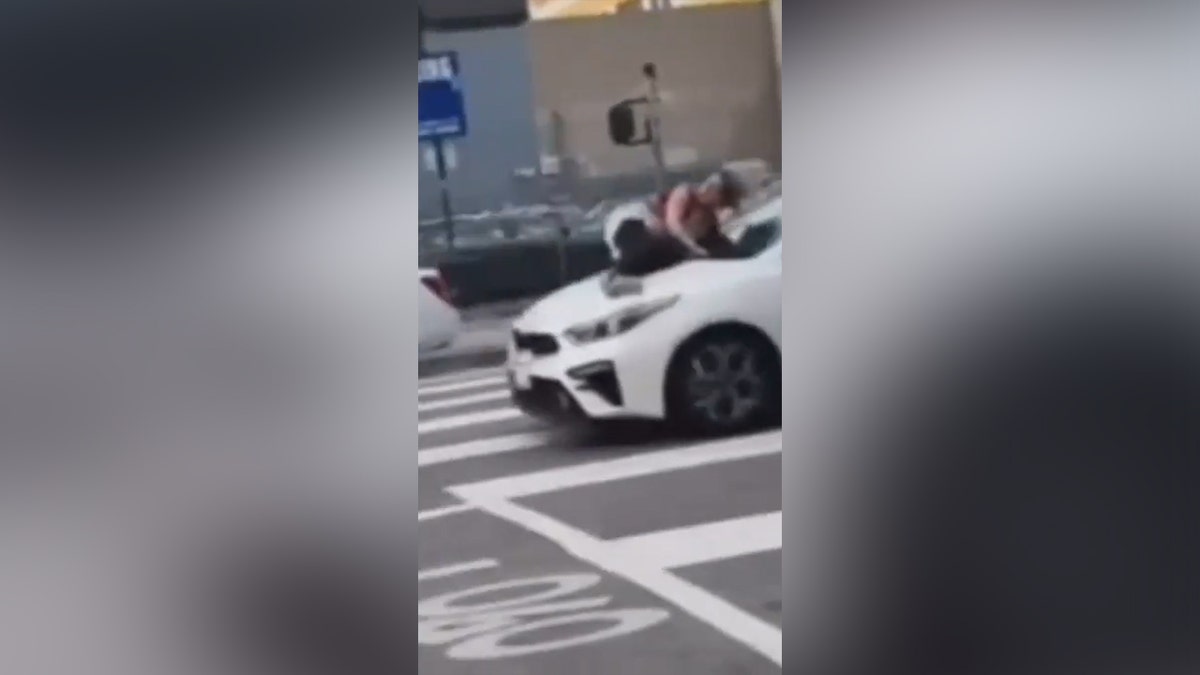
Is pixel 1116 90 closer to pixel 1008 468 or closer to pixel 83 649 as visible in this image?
pixel 1008 468

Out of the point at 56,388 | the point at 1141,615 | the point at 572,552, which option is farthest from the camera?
the point at 1141,615

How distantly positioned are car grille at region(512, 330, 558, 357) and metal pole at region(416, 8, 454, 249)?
0.65ft

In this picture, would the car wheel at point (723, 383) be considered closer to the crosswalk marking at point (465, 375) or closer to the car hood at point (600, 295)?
the car hood at point (600, 295)

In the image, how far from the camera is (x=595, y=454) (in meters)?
2.17

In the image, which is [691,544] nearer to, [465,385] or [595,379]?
[595,379]

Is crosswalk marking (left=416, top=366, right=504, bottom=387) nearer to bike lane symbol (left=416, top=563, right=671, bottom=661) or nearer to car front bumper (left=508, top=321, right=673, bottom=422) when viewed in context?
car front bumper (left=508, top=321, right=673, bottom=422)

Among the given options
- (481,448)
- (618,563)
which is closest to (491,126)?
(481,448)

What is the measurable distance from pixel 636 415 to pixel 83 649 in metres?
1.23

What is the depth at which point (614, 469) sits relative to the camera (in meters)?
2.16

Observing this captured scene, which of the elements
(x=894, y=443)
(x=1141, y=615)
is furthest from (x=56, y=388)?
(x=1141, y=615)

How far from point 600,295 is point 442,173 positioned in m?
0.35

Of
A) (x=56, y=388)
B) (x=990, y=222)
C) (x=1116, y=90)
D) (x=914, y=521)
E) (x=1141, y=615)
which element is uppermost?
(x=1116, y=90)

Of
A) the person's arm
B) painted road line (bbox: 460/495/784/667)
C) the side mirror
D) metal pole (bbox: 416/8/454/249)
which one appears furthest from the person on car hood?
painted road line (bbox: 460/495/784/667)

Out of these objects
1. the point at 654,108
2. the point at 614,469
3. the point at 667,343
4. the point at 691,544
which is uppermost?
the point at 654,108
